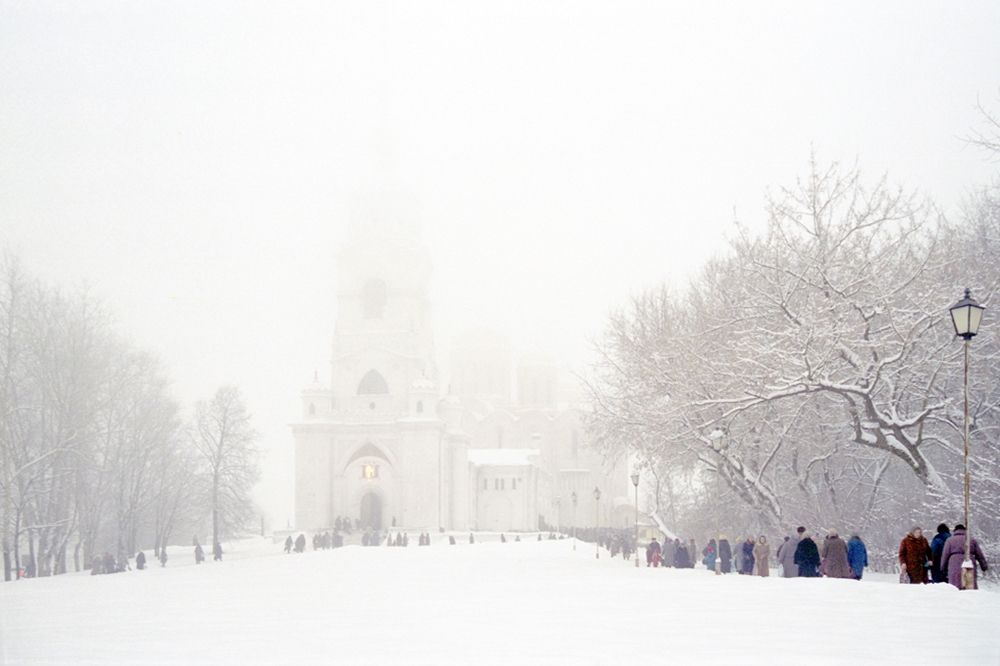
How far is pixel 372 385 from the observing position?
59281 mm

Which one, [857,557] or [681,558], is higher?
[857,557]

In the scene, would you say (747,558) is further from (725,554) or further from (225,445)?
(225,445)

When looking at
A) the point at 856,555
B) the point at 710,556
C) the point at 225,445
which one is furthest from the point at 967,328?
the point at 225,445

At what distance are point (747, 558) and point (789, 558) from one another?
3.69 metres

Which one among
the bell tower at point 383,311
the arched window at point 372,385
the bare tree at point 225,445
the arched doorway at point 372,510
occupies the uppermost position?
the bell tower at point 383,311

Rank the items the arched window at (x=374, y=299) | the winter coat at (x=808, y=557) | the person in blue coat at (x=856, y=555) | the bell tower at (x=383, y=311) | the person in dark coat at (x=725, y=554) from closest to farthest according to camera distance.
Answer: the person in blue coat at (x=856, y=555)
the winter coat at (x=808, y=557)
the person in dark coat at (x=725, y=554)
the bell tower at (x=383, y=311)
the arched window at (x=374, y=299)

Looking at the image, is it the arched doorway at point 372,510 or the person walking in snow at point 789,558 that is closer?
the person walking in snow at point 789,558

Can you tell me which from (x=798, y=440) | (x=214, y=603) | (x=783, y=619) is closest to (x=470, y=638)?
(x=783, y=619)

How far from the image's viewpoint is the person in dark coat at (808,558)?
54.6ft

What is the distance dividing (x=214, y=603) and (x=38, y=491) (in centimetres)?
1508

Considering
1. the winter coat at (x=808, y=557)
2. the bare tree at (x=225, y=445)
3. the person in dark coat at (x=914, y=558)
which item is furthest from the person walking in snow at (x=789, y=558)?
the bare tree at (x=225, y=445)

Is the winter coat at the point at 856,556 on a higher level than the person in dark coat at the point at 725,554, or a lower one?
higher

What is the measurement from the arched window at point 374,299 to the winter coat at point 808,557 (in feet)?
148

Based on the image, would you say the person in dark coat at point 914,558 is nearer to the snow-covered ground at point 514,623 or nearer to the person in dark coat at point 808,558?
the snow-covered ground at point 514,623
